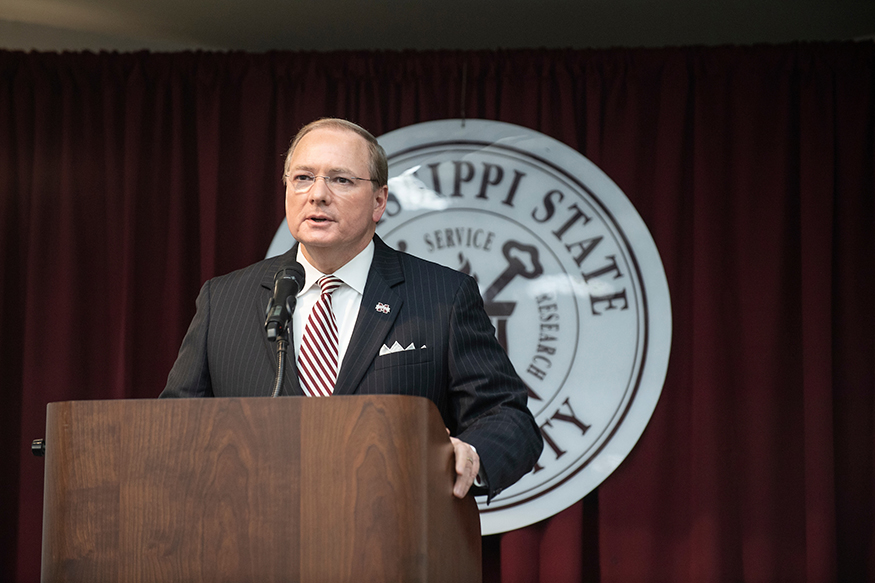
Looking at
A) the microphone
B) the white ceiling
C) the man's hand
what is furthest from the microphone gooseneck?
the white ceiling

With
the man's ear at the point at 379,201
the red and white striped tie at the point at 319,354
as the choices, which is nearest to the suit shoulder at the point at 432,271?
the man's ear at the point at 379,201

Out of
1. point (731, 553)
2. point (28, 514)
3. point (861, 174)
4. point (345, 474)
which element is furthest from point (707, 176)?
point (28, 514)

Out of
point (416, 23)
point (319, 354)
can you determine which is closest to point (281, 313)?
point (319, 354)

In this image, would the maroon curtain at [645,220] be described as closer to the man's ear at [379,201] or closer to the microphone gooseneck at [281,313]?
the man's ear at [379,201]

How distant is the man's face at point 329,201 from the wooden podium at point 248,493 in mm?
688

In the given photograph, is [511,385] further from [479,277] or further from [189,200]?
[189,200]

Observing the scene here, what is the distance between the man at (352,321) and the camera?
1688 mm

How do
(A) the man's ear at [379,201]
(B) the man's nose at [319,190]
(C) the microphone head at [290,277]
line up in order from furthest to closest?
(A) the man's ear at [379,201], (B) the man's nose at [319,190], (C) the microphone head at [290,277]

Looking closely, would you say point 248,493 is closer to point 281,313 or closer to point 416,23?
point 281,313

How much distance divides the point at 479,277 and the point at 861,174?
1460mm

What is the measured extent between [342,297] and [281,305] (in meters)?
0.40

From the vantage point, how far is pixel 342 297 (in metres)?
1.83

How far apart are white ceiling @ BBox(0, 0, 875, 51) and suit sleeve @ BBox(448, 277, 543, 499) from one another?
1.80m

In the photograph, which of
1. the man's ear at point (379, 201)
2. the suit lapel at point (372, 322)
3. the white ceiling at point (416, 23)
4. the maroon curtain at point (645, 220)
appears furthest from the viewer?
the white ceiling at point (416, 23)
